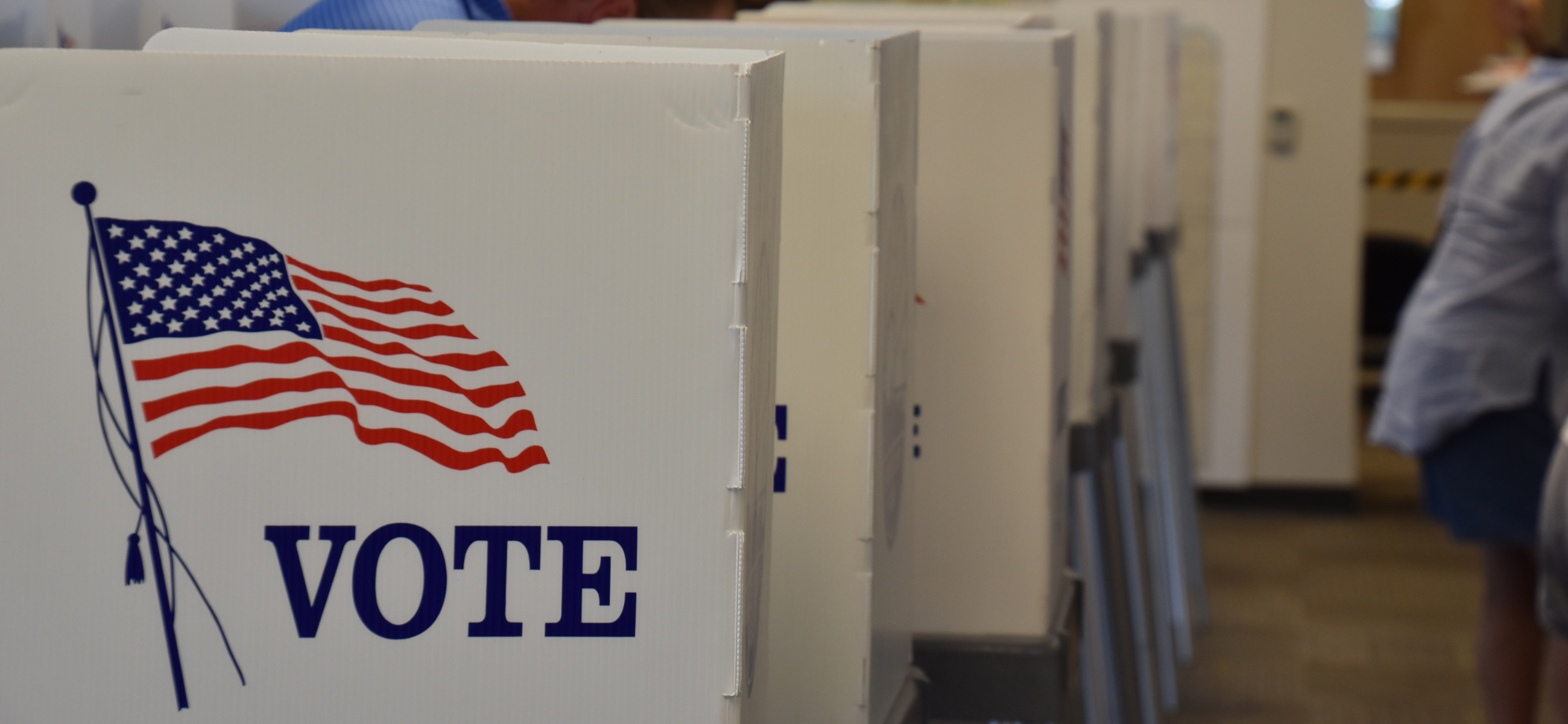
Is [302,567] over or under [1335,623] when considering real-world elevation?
over

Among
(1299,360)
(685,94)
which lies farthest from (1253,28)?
(685,94)

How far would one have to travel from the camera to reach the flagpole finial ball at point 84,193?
0.56 metres

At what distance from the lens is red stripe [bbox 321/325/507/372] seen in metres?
0.57

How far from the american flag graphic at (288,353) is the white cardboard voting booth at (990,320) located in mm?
525

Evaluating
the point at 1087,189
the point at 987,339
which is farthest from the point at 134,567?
the point at 1087,189

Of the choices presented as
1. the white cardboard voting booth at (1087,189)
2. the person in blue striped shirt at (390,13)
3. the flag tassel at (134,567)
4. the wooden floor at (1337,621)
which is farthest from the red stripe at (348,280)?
the wooden floor at (1337,621)

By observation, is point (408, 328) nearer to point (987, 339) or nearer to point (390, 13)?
point (390, 13)

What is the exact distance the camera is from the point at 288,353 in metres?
0.57

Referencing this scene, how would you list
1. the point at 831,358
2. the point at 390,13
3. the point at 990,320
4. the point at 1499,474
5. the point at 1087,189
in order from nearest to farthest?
the point at 831,358 < the point at 390,13 < the point at 990,320 < the point at 1087,189 < the point at 1499,474

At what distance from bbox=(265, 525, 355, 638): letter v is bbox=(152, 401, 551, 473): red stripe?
38mm

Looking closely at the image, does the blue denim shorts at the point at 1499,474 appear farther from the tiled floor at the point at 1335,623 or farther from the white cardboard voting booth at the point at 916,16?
the white cardboard voting booth at the point at 916,16

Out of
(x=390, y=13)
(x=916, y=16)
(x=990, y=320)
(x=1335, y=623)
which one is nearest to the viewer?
(x=390, y=13)

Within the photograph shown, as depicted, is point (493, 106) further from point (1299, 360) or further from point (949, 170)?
point (1299, 360)

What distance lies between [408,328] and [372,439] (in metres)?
0.04
